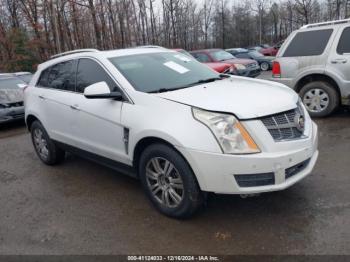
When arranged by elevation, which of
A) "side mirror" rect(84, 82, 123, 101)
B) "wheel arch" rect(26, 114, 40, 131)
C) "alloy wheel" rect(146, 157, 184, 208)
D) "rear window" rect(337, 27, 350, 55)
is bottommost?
"alloy wheel" rect(146, 157, 184, 208)

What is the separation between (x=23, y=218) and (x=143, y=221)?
1.40 metres

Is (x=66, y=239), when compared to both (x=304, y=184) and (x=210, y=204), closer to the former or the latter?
(x=210, y=204)

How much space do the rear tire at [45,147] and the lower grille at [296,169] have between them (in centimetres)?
349

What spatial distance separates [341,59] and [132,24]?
34.8 meters

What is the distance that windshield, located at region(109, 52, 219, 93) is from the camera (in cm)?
376

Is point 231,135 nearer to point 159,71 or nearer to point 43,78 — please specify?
point 159,71

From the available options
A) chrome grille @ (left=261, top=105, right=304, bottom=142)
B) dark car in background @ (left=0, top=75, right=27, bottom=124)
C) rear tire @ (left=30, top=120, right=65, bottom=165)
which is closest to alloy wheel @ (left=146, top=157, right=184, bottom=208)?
chrome grille @ (left=261, top=105, right=304, bottom=142)

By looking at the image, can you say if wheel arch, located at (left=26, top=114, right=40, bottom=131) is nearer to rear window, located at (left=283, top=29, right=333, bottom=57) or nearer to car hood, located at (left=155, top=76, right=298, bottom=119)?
car hood, located at (left=155, top=76, right=298, bottom=119)

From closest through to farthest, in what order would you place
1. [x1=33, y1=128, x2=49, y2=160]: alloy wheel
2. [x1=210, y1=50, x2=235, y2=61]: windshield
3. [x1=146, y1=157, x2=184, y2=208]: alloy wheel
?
[x1=146, y1=157, x2=184, y2=208]: alloy wheel → [x1=33, y1=128, x2=49, y2=160]: alloy wheel → [x1=210, y1=50, x2=235, y2=61]: windshield

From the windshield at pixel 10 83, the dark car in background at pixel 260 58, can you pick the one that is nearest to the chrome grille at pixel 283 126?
the windshield at pixel 10 83

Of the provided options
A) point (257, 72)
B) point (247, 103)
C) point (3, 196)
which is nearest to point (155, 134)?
point (247, 103)

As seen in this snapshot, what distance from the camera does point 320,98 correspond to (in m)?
6.79

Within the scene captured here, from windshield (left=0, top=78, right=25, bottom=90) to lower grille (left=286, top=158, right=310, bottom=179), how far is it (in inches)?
348

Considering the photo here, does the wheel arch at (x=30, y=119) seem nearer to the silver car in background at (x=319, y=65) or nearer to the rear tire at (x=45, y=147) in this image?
the rear tire at (x=45, y=147)
